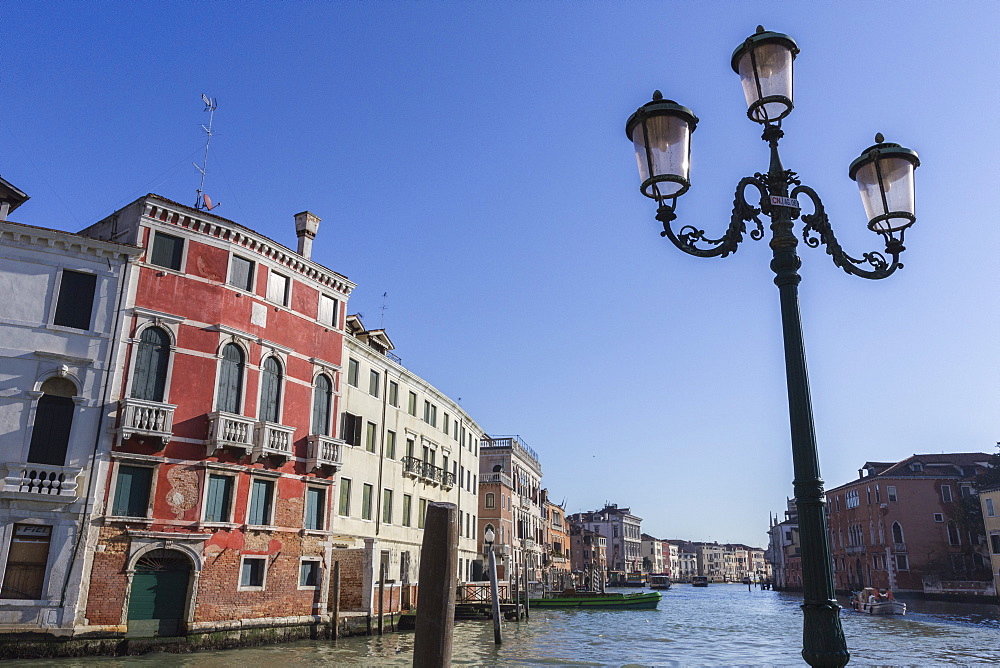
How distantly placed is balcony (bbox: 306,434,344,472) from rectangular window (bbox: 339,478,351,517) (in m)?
2.97

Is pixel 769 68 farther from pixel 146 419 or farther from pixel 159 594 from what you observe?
pixel 159 594

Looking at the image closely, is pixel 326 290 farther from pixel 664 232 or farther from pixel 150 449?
pixel 664 232

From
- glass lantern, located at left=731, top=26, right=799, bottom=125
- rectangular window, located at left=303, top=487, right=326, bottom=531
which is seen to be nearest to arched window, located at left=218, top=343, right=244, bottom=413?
rectangular window, located at left=303, top=487, right=326, bottom=531

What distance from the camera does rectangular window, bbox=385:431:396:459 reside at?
32.1 meters

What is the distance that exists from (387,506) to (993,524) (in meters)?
45.6

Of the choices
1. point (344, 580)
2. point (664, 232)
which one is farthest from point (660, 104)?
point (344, 580)

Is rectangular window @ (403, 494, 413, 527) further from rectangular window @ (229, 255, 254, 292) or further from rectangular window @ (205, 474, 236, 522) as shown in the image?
rectangular window @ (229, 255, 254, 292)

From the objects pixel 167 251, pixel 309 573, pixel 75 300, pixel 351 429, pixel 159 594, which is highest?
pixel 167 251

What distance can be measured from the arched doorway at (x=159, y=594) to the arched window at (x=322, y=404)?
640 cm

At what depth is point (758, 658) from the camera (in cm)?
2628

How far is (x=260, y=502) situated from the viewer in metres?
23.2

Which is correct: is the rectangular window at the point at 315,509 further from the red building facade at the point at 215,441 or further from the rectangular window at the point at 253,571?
the rectangular window at the point at 253,571

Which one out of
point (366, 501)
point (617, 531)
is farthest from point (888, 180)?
point (617, 531)

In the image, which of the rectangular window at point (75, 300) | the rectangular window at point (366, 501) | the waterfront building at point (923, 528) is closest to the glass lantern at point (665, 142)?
the rectangular window at point (75, 300)
